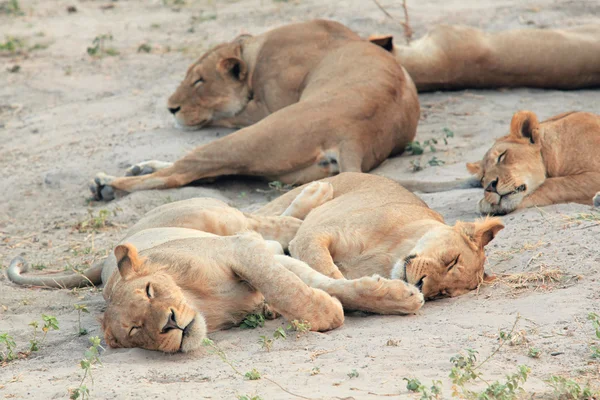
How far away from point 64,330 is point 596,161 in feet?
10.6

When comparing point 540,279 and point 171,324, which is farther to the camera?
point 540,279

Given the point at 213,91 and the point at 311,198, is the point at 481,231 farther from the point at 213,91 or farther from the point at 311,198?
the point at 213,91

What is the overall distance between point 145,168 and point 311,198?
217cm

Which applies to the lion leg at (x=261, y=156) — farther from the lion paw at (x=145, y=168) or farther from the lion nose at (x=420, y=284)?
the lion nose at (x=420, y=284)

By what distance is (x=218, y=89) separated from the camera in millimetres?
8320

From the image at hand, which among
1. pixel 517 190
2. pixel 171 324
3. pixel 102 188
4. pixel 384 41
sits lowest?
pixel 102 188

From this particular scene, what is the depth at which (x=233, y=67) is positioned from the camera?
821 centimetres

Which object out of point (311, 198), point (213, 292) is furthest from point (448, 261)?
point (311, 198)

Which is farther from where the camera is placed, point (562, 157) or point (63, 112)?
point (63, 112)

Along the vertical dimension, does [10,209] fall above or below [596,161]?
below

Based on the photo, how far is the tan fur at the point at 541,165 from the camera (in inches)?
221

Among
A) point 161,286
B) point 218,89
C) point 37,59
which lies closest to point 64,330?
point 161,286

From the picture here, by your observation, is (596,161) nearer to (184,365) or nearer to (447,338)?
(447,338)

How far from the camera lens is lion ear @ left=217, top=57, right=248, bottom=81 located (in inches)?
321
